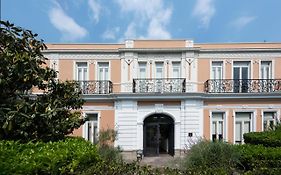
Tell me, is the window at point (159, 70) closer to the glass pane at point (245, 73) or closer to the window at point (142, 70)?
the window at point (142, 70)

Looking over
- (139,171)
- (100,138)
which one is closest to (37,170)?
(139,171)

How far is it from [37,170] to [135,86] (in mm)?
12118

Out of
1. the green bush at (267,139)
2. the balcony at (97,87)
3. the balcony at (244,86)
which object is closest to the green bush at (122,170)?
the green bush at (267,139)

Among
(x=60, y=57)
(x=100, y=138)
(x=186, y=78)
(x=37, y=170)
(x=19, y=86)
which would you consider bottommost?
(x=100, y=138)

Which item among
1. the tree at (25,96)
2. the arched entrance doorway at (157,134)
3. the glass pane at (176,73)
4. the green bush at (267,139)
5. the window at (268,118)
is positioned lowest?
the arched entrance doorway at (157,134)

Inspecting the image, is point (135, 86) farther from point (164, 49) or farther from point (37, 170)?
point (37, 170)

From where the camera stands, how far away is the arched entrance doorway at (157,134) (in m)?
17.3

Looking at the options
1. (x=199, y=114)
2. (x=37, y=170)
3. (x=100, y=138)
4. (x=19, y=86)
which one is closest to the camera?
(x=37, y=170)

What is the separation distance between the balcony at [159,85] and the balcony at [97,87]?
5.69 feet

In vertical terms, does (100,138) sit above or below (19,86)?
below

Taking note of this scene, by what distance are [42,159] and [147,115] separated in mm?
11741

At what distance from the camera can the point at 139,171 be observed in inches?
200

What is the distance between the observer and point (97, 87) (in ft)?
55.5

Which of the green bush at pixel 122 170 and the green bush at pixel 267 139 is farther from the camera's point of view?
the green bush at pixel 267 139
